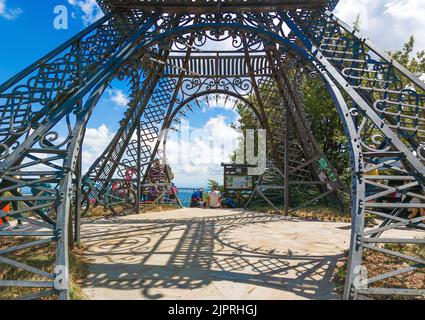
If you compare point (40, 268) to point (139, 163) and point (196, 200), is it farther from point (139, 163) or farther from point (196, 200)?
point (196, 200)

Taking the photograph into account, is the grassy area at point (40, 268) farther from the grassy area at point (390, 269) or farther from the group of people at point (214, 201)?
the group of people at point (214, 201)

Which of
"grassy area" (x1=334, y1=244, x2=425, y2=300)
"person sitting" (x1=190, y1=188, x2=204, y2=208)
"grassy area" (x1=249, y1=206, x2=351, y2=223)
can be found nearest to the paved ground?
"grassy area" (x1=334, y1=244, x2=425, y2=300)

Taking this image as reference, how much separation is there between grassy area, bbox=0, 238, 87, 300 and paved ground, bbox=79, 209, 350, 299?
0.54 ft

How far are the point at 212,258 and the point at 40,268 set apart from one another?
7.88 ft

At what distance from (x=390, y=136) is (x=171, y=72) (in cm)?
→ 821

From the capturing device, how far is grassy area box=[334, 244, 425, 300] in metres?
3.76

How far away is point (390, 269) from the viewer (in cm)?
432

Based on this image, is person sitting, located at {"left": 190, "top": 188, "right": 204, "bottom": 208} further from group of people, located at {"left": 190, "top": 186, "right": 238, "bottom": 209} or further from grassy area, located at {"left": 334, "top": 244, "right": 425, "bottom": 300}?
grassy area, located at {"left": 334, "top": 244, "right": 425, "bottom": 300}

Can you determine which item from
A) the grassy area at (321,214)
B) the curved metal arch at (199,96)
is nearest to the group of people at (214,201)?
the grassy area at (321,214)

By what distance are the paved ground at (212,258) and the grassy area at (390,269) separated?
0.53ft

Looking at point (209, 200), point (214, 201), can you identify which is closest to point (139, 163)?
point (214, 201)
